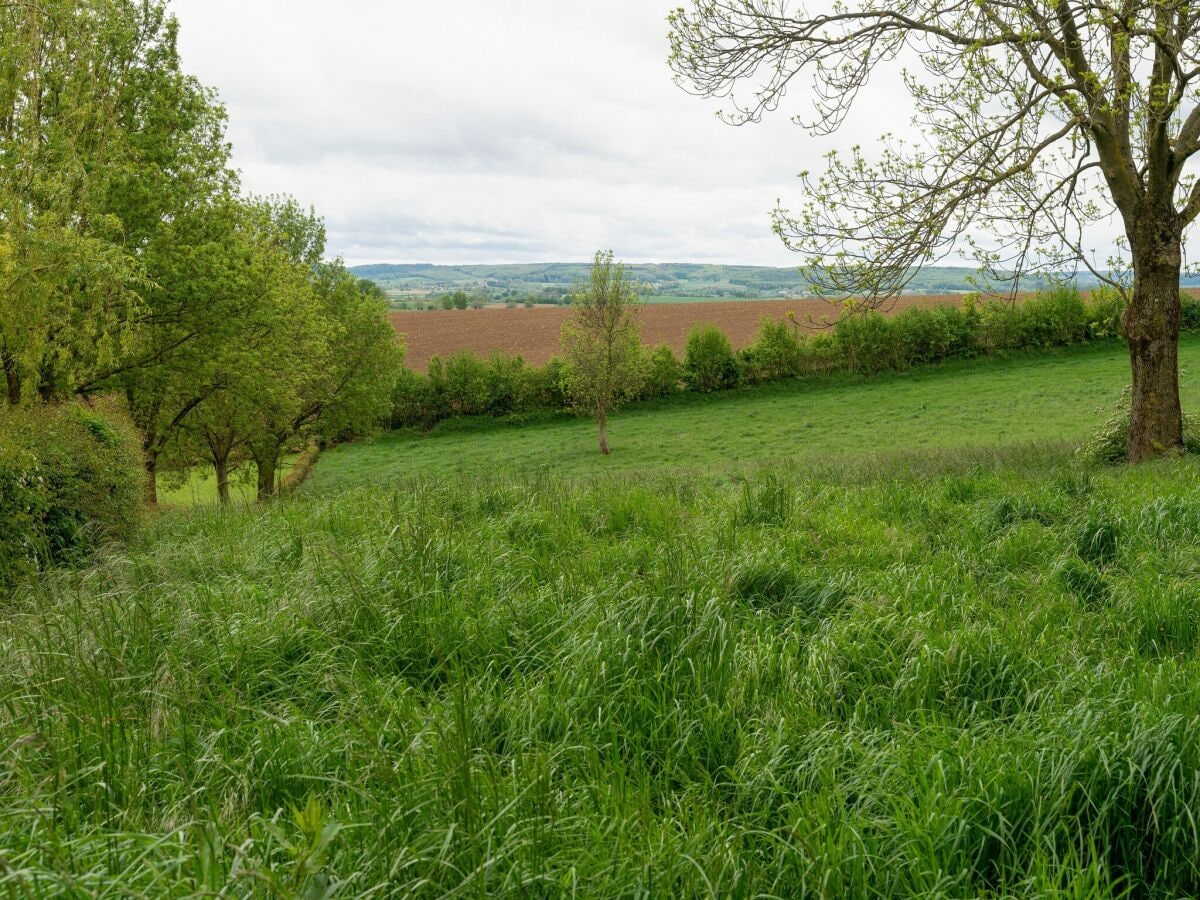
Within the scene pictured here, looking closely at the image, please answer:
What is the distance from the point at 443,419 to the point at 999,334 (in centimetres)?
3083

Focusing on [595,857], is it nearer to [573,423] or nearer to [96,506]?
[96,506]

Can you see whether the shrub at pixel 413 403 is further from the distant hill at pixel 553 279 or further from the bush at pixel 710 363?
the distant hill at pixel 553 279

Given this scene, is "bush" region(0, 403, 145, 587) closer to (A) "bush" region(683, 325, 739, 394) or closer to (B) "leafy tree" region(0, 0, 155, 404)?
(B) "leafy tree" region(0, 0, 155, 404)

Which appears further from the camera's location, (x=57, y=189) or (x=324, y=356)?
(x=324, y=356)

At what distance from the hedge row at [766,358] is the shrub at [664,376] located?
0.05 m

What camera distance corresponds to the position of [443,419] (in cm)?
4088

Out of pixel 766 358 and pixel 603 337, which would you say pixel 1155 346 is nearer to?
pixel 603 337

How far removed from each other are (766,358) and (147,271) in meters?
31.6

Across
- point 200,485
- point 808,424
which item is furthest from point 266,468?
point 808,424

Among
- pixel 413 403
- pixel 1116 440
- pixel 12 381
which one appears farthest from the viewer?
pixel 413 403

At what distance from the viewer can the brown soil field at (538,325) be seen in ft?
165

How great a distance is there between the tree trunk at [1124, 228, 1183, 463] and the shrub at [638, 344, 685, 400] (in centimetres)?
2890

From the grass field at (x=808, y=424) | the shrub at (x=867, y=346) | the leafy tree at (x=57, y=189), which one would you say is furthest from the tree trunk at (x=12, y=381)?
the shrub at (x=867, y=346)

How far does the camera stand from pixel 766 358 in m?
41.2
